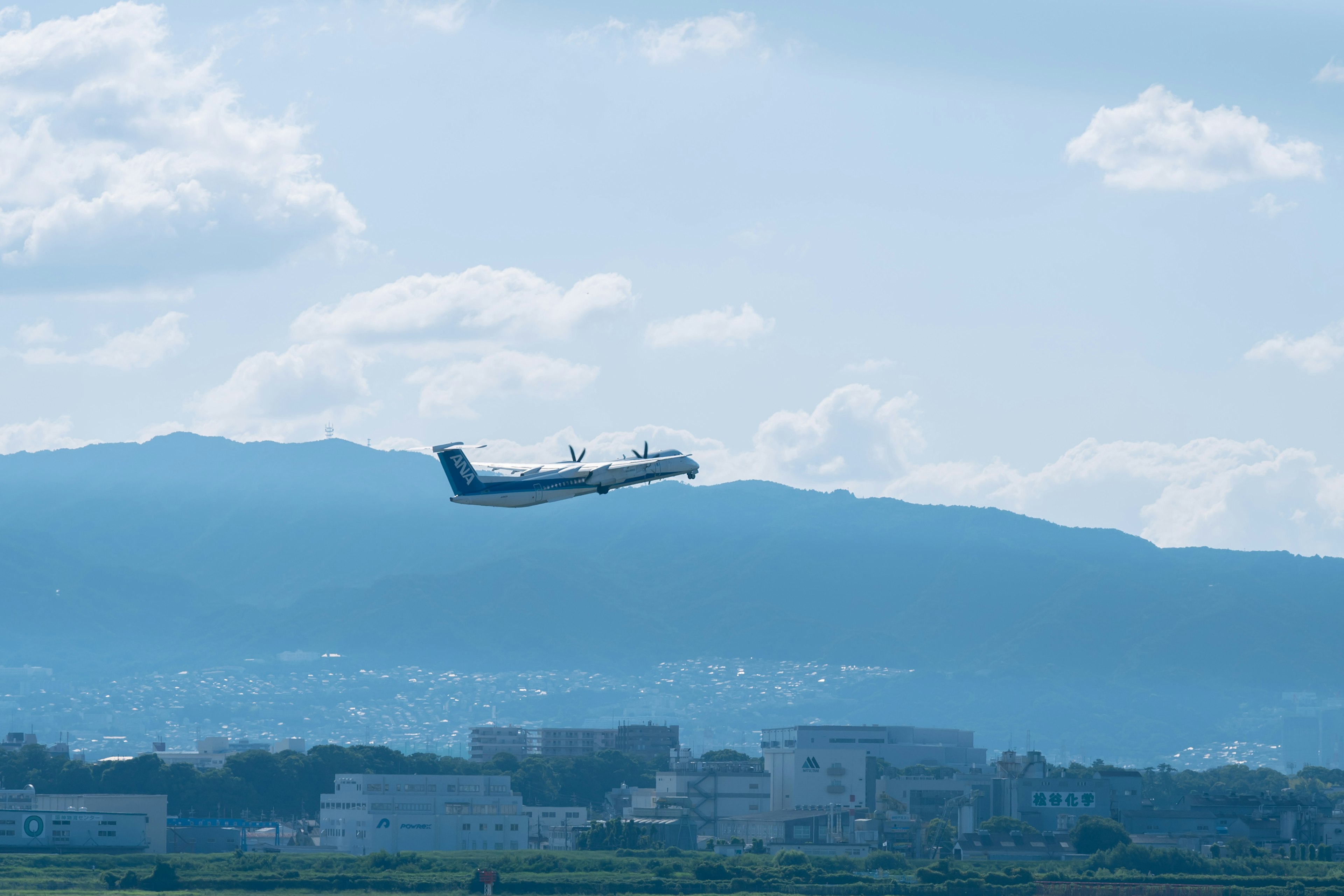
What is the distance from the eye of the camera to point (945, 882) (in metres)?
180

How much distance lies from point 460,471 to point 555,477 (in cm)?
778

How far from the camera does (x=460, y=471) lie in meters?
134

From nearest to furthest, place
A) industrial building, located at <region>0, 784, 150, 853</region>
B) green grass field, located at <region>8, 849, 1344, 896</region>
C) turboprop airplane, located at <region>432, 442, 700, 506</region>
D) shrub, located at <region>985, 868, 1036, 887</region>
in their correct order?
1. turboprop airplane, located at <region>432, 442, 700, 506</region>
2. green grass field, located at <region>8, 849, 1344, 896</region>
3. shrub, located at <region>985, 868, 1036, 887</region>
4. industrial building, located at <region>0, 784, 150, 853</region>

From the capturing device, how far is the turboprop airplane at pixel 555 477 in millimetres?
127438

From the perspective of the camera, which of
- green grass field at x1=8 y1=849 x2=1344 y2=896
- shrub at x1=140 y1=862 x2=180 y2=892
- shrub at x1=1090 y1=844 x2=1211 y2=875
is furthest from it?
shrub at x1=1090 y1=844 x2=1211 y2=875

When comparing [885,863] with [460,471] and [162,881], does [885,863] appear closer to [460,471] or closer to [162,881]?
[162,881]

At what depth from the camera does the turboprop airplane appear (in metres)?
127

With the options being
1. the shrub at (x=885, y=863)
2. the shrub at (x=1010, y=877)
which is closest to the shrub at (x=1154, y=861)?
the shrub at (x=1010, y=877)

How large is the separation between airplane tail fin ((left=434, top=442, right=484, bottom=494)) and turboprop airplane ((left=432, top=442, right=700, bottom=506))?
0.03m

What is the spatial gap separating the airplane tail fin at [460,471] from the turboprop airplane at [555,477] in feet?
0.11

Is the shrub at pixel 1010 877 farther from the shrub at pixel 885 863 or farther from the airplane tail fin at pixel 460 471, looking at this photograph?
the airplane tail fin at pixel 460 471

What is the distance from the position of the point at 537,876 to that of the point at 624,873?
30.4ft

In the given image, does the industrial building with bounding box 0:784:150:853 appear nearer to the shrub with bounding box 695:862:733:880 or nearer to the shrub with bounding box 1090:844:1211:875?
the shrub with bounding box 695:862:733:880

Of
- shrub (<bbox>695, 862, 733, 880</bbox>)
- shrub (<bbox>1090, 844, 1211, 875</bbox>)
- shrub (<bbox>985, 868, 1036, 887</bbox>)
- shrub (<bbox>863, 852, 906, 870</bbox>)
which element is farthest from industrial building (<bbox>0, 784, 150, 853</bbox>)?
shrub (<bbox>1090, 844, 1211, 875</bbox>)
